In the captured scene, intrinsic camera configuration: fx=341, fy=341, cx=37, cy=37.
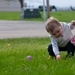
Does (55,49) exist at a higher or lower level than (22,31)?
higher

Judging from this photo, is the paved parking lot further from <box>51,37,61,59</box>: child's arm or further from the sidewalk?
<box>51,37,61,59</box>: child's arm

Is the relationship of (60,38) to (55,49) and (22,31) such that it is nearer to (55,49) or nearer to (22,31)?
(55,49)

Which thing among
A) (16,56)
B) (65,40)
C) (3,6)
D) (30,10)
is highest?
(65,40)

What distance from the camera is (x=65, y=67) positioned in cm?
509

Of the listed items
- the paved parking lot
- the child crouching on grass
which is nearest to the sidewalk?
the paved parking lot

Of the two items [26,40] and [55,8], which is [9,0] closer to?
[55,8]

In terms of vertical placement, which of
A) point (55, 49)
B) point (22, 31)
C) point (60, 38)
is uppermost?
point (60, 38)

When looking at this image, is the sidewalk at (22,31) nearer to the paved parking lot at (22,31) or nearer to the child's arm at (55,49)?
the paved parking lot at (22,31)

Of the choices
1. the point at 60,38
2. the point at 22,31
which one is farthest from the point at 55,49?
the point at 22,31

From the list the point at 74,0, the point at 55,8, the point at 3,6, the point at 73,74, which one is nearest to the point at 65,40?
the point at 73,74

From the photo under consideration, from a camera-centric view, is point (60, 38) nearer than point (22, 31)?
Yes

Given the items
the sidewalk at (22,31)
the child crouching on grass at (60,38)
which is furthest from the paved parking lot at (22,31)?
the child crouching on grass at (60,38)

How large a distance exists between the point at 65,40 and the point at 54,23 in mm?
474

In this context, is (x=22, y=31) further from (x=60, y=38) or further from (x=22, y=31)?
(x=60, y=38)
